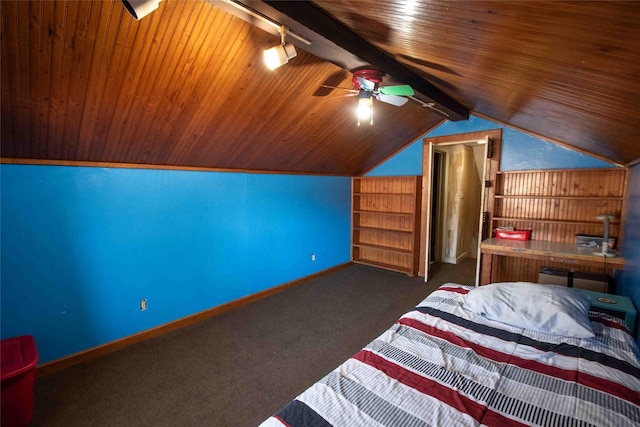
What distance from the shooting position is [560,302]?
1.74 metres

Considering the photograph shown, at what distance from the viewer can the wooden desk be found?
2707 millimetres

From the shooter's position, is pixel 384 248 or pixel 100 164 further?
pixel 384 248

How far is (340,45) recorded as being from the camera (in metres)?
1.75

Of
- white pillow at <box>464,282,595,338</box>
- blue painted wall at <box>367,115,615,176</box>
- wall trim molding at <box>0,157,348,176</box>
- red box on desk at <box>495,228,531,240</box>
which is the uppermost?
blue painted wall at <box>367,115,615,176</box>

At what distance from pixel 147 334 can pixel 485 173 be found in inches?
173

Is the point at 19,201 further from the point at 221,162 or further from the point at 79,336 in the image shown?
the point at 221,162

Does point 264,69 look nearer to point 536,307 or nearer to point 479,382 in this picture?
point 479,382

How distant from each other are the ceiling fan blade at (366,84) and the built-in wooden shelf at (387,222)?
2.54 metres

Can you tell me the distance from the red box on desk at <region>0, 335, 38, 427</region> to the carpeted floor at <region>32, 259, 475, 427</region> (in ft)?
0.64

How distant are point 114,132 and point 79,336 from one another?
1.77 m

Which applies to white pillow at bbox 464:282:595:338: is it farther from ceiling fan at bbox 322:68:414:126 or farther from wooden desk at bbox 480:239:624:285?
ceiling fan at bbox 322:68:414:126

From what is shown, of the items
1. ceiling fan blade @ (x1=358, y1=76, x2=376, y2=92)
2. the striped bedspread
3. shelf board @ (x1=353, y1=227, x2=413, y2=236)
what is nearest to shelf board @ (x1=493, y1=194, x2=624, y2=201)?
shelf board @ (x1=353, y1=227, x2=413, y2=236)

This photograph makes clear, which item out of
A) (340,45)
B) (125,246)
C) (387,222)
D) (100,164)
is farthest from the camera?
(387,222)

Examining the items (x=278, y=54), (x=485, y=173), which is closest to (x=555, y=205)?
(x=485, y=173)
